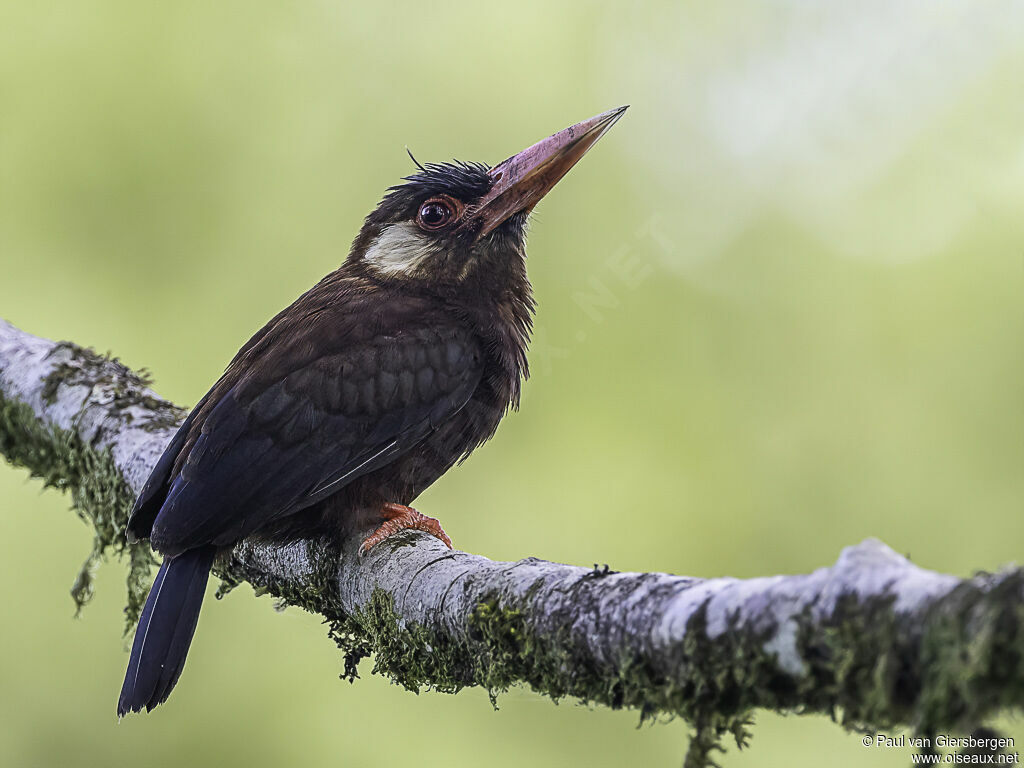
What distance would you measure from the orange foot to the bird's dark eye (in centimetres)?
103

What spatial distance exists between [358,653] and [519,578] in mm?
901

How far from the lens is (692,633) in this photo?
1.37m

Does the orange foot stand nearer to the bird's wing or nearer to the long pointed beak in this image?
the bird's wing

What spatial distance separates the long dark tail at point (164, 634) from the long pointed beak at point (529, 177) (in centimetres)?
146

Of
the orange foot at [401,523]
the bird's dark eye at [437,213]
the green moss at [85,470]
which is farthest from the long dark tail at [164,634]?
the bird's dark eye at [437,213]

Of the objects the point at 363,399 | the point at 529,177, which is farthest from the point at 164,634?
the point at 529,177

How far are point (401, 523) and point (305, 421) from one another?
0.38m

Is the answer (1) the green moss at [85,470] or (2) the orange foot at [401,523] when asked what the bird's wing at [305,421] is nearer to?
(2) the orange foot at [401,523]

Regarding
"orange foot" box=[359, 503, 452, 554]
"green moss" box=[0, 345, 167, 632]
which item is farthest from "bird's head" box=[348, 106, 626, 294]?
"green moss" box=[0, 345, 167, 632]

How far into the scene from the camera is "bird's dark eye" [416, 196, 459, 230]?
3.34 metres

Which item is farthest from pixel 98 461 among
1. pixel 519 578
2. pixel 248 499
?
pixel 519 578

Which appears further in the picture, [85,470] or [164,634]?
[85,470]

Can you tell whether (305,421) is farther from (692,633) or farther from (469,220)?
(692,633)

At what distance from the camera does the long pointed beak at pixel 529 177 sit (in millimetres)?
3254
